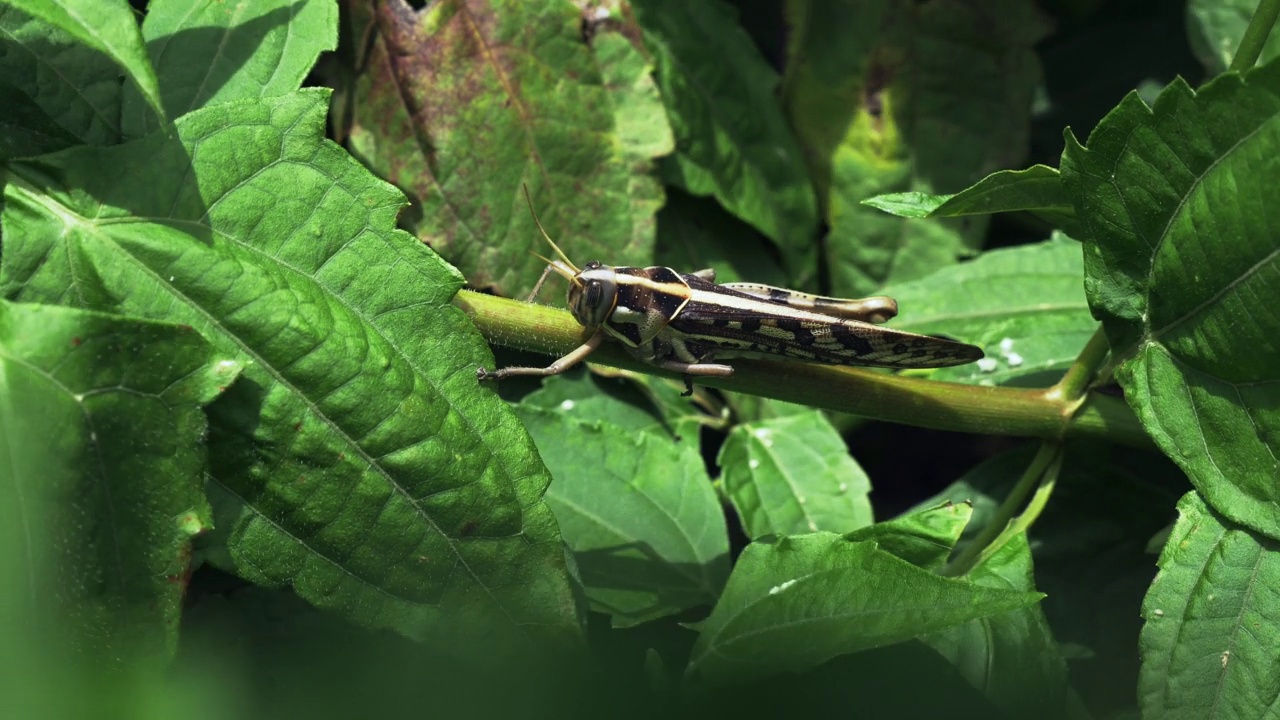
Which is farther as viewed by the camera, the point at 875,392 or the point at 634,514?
the point at 634,514

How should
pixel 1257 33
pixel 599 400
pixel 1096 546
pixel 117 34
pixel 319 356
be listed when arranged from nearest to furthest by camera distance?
pixel 117 34 < pixel 319 356 < pixel 1257 33 < pixel 1096 546 < pixel 599 400

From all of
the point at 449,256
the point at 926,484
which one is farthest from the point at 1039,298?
the point at 449,256

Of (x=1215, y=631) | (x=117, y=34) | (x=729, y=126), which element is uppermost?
(x=117, y=34)

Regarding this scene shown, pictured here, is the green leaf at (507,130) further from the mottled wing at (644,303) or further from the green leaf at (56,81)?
the green leaf at (56,81)

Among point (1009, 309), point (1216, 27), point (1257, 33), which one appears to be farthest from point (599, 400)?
point (1216, 27)

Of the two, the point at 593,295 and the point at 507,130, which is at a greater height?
the point at 507,130

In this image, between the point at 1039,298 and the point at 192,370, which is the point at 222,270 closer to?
the point at 192,370

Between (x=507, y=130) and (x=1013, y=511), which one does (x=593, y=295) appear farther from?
(x=1013, y=511)

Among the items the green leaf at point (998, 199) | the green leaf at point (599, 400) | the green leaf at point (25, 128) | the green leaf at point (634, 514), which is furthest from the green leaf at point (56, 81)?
the green leaf at point (998, 199)
